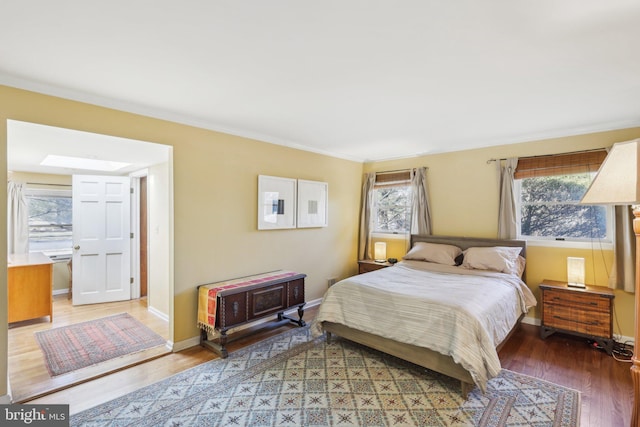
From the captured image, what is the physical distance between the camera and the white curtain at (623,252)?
126 inches

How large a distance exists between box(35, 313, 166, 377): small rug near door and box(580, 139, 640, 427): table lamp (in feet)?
12.4

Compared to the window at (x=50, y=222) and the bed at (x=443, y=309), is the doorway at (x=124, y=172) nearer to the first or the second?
the window at (x=50, y=222)

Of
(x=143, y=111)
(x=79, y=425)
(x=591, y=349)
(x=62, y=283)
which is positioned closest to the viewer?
(x=79, y=425)

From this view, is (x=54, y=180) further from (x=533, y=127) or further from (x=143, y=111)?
(x=533, y=127)

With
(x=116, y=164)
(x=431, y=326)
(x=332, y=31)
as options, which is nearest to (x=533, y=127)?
(x=431, y=326)

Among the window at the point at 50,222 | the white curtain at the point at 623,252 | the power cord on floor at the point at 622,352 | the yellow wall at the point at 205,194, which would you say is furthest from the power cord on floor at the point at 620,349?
the window at the point at 50,222

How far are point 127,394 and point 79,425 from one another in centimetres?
37

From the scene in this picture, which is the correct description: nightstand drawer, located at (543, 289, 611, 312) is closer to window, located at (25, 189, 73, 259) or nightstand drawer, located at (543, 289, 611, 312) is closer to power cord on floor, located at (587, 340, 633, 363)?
power cord on floor, located at (587, 340, 633, 363)

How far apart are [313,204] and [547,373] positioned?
10.7 feet

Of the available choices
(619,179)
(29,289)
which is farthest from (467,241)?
(29,289)

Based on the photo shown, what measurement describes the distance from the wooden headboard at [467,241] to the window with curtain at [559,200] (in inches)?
9.0

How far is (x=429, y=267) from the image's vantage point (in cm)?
394

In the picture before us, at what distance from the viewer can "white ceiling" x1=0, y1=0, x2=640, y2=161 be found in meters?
1.52

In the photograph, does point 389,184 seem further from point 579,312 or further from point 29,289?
point 29,289
